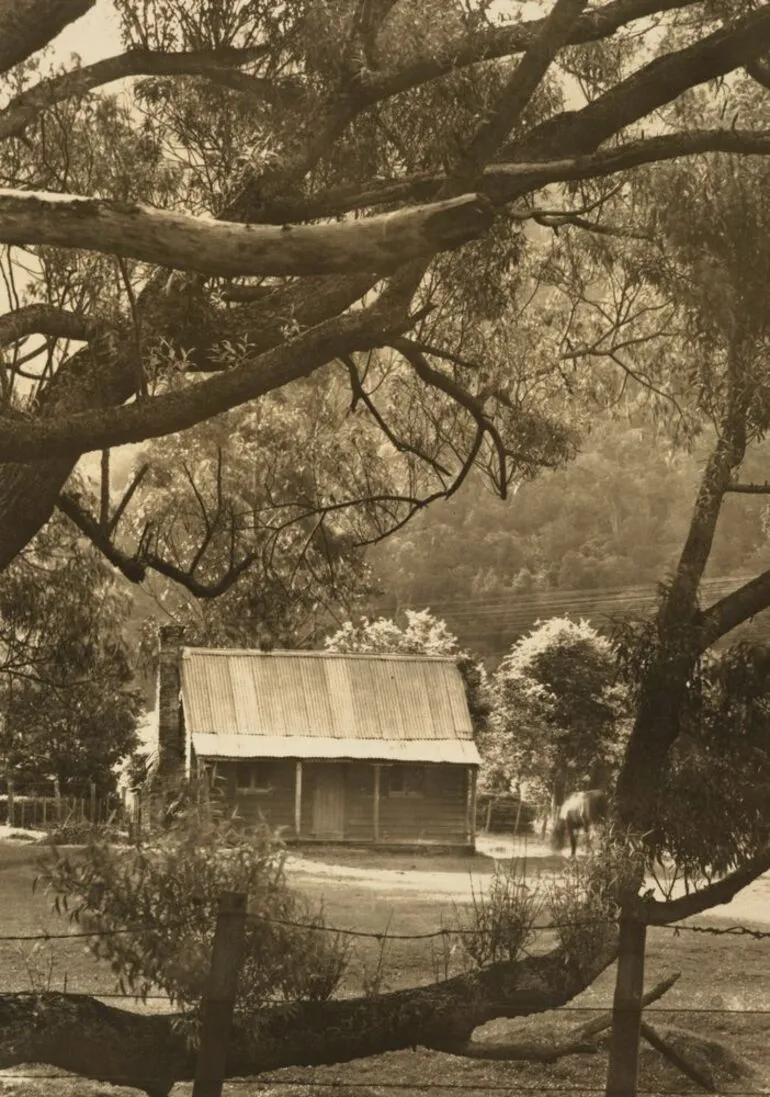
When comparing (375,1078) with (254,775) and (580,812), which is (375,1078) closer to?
(580,812)

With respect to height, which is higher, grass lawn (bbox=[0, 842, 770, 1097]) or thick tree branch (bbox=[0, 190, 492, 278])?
thick tree branch (bbox=[0, 190, 492, 278])

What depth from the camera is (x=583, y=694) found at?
1464 inches

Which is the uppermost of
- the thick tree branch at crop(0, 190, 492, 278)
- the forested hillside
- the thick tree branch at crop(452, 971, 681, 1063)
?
the forested hillside

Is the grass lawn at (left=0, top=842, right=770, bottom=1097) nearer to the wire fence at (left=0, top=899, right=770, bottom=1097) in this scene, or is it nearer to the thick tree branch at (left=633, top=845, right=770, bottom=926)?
the wire fence at (left=0, top=899, right=770, bottom=1097)

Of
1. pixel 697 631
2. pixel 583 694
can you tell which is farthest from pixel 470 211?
pixel 583 694

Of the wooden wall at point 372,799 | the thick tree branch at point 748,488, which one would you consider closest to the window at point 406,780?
the wooden wall at point 372,799

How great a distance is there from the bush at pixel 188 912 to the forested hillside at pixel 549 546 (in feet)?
219

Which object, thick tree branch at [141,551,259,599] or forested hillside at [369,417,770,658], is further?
forested hillside at [369,417,770,658]

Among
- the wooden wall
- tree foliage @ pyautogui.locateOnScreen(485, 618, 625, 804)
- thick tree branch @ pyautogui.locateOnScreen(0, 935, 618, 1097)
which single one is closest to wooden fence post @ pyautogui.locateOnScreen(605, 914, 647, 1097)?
thick tree branch @ pyautogui.locateOnScreen(0, 935, 618, 1097)

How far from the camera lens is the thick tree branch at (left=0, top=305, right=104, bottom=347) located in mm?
7074

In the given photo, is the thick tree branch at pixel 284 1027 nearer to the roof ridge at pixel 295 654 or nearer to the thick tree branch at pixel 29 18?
the thick tree branch at pixel 29 18

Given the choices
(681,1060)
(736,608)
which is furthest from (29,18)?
(681,1060)

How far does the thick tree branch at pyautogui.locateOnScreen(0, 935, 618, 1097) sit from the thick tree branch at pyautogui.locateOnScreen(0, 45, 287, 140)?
4.19 meters

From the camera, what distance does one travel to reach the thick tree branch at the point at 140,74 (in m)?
7.64
